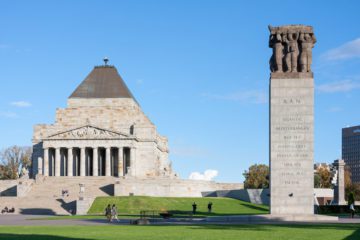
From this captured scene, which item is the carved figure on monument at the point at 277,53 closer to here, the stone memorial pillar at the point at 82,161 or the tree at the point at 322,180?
the stone memorial pillar at the point at 82,161

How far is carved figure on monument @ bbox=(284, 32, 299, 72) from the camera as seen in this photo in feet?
177

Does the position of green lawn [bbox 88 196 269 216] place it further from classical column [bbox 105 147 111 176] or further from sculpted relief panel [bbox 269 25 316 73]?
classical column [bbox 105 147 111 176]

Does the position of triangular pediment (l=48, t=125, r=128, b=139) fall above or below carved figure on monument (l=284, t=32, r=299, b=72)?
below

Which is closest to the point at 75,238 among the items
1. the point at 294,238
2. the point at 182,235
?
the point at 182,235

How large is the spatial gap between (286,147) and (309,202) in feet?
14.5

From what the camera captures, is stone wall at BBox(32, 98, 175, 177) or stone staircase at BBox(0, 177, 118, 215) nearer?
stone staircase at BBox(0, 177, 118, 215)

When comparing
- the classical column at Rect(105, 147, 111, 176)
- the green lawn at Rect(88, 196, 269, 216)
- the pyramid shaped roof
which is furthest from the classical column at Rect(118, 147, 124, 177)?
the green lawn at Rect(88, 196, 269, 216)

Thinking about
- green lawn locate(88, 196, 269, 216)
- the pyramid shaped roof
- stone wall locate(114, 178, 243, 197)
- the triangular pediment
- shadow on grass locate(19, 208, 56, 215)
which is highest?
the pyramid shaped roof

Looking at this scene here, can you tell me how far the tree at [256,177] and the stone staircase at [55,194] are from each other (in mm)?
58700

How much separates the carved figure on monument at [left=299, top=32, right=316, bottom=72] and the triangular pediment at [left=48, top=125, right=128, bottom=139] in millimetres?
71514

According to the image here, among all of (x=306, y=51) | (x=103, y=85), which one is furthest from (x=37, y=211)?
(x=103, y=85)

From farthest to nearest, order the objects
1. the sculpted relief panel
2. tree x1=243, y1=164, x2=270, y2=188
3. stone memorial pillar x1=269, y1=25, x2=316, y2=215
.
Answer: tree x1=243, y1=164, x2=270, y2=188, the sculpted relief panel, stone memorial pillar x1=269, y1=25, x2=316, y2=215

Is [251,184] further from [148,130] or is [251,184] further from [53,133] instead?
[53,133]

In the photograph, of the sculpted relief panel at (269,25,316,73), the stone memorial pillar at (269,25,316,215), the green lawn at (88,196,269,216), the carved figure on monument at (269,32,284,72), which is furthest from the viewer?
the green lawn at (88,196,269,216)
